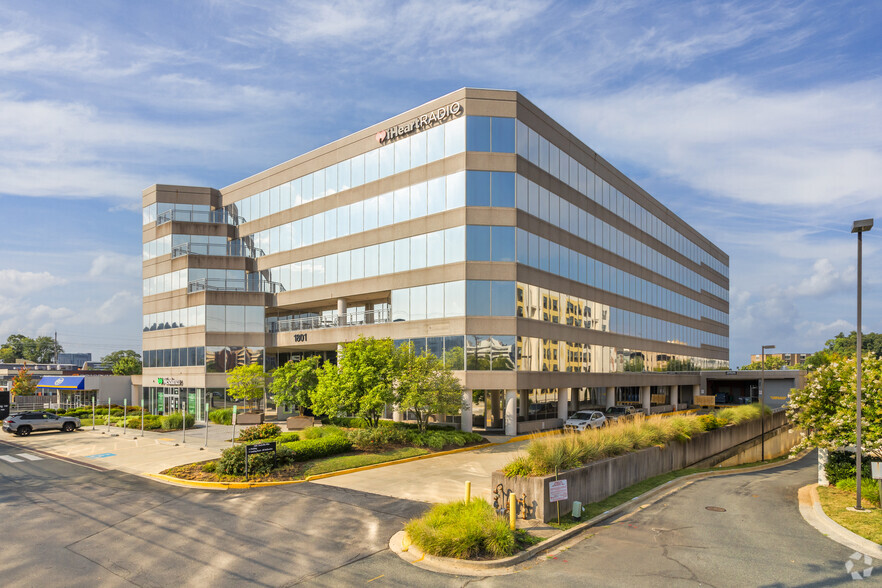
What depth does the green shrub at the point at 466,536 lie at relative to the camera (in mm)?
13336

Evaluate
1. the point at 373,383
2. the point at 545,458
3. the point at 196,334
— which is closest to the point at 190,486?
the point at 373,383

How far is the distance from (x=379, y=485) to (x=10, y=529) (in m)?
10.8

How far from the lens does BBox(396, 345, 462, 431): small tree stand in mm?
30731

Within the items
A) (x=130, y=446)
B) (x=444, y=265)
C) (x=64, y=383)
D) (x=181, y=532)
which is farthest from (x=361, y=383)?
(x=64, y=383)

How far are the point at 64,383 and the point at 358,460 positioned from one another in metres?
51.4

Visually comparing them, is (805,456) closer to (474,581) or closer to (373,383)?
(373,383)

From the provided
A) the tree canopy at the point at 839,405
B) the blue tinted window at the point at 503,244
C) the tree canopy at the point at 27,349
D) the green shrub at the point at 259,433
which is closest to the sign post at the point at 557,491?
the tree canopy at the point at 839,405

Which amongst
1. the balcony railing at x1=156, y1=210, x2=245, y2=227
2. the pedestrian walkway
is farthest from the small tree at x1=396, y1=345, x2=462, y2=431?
the balcony railing at x1=156, y1=210, x2=245, y2=227

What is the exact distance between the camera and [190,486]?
71.2 feet

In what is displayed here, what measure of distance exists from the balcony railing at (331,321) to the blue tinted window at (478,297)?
22.6 ft

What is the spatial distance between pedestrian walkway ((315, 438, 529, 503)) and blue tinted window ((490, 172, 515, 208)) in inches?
620

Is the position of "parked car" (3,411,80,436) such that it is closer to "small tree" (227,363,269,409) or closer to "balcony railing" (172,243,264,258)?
"small tree" (227,363,269,409)

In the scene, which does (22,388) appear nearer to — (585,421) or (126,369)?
(126,369)

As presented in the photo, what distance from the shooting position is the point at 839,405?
2183 cm
